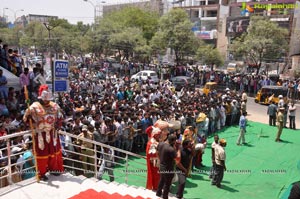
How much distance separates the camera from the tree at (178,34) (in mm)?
33594

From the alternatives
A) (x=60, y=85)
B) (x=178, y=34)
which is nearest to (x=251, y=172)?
(x=60, y=85)

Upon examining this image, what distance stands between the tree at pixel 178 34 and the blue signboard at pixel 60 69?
86.5ft

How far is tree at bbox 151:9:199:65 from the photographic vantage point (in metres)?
33.6

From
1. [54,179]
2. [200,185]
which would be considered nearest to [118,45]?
[200,185]

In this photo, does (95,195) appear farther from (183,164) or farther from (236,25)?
(236,25)

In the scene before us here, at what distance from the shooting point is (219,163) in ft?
28.4

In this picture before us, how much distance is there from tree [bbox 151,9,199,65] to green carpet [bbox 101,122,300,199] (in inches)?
828

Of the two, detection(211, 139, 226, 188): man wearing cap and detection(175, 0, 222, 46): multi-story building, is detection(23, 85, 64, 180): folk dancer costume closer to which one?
detection(211, 139, 226, 188): man wearing cap

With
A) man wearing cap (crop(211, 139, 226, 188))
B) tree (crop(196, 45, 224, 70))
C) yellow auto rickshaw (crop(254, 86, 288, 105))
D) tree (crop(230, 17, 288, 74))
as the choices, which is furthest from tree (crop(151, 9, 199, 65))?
man wearing cap (crop(211, 139, 226, 188))

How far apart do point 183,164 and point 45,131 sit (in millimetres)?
3271

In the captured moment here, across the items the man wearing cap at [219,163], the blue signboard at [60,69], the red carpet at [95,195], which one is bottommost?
the man wearing cap at [219,163]

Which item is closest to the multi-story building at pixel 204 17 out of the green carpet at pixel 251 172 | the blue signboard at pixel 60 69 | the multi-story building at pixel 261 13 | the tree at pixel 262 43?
the multi-story building at pixel 261 13

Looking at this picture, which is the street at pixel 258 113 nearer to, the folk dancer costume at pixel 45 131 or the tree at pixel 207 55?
the tree at pixel 207 55

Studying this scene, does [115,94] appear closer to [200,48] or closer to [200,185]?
[200,185]
